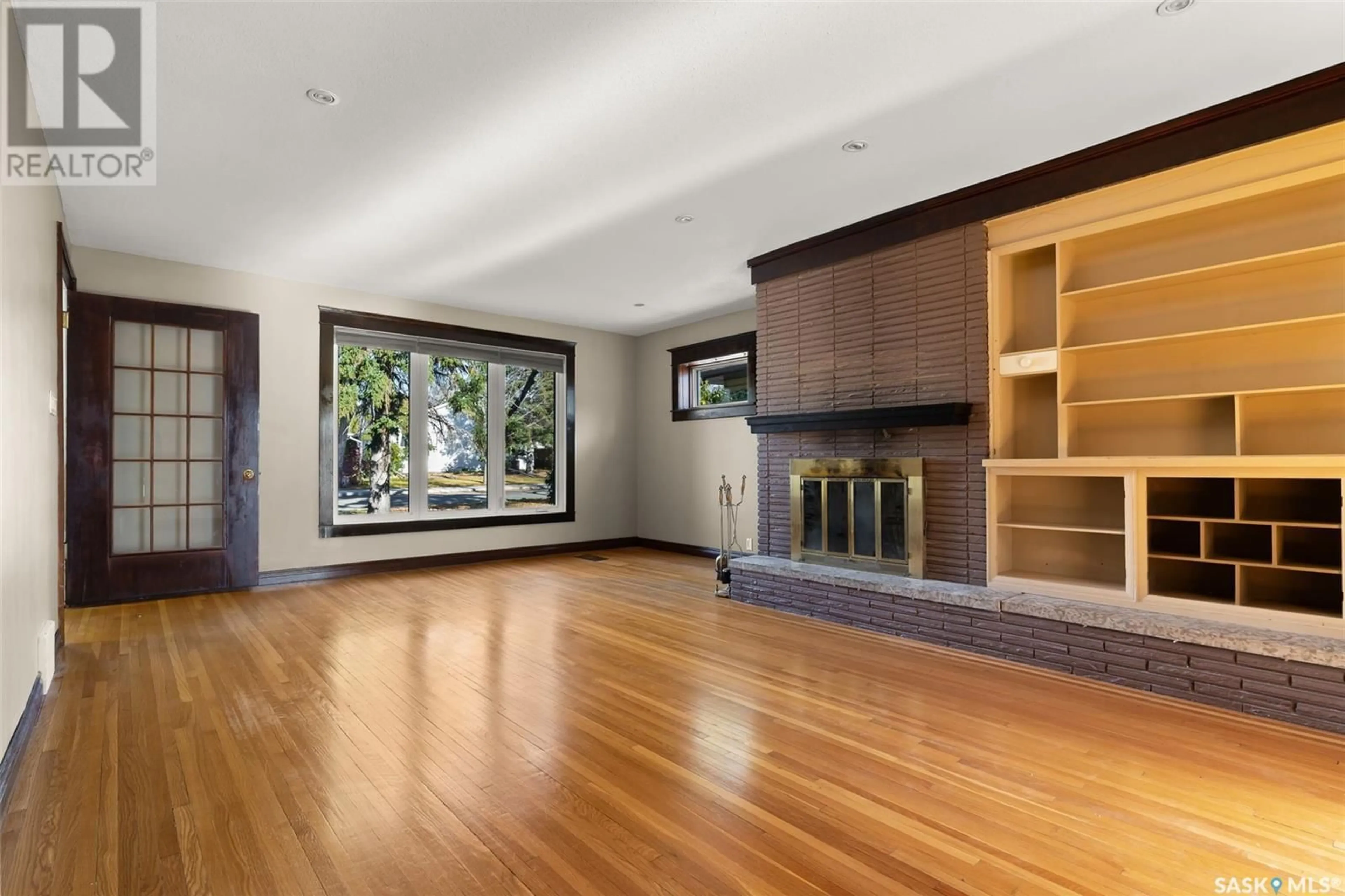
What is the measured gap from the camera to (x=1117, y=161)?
10.9 feet

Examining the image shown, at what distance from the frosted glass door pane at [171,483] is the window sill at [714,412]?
4.70 metres

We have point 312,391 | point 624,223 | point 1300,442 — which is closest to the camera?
point 1300,442

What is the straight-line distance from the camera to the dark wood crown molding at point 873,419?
12.8ft

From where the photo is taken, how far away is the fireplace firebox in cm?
416

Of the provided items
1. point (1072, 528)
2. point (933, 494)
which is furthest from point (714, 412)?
point (1072, 528)

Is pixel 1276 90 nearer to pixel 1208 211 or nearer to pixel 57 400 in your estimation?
pixel 1208 211

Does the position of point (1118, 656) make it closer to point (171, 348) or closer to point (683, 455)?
point (683, 455)

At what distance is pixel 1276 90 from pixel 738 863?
148 inches

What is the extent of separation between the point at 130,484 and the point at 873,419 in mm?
5633

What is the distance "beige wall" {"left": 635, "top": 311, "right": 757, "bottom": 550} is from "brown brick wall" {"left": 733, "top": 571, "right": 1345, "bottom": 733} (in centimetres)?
256

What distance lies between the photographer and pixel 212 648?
146 inches

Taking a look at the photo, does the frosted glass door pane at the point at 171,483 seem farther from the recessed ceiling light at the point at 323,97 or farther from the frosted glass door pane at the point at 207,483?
the recessed ceiling light at the point at 323,97

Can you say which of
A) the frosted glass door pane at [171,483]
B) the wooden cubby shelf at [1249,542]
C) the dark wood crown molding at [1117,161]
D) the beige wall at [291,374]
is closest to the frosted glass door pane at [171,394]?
the frosted glass door pane at [171,483]

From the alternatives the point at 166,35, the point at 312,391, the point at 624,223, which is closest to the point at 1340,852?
the point at 624,223
